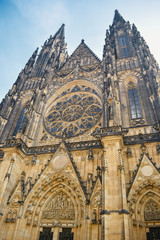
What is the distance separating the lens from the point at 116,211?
7.85 m

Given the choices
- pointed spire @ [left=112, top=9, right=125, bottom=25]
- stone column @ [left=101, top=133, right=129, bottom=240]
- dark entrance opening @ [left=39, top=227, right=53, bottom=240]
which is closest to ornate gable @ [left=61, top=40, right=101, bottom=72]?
pointed spire @ [left=112, top=9, right=125, bottom=25]

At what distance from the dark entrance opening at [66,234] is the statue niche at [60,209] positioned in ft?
1.62

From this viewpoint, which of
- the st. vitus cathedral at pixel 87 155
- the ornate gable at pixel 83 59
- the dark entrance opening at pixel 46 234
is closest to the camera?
the st. vitus cathedral at pixel 87 155

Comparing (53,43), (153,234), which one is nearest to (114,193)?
(153,234)

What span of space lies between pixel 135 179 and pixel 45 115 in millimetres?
9083

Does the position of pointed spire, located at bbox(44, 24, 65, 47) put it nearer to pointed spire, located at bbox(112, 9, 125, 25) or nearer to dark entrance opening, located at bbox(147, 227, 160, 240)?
pointed spire, located at bbox(112, 9, 125, 25)

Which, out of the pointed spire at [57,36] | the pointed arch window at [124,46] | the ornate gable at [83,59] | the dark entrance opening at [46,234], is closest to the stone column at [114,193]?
the dark entrance opening at [46,234]

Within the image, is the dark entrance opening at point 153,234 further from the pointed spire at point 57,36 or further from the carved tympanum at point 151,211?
the pointed spire at point 57,36

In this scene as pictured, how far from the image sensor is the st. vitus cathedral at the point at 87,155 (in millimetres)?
8664

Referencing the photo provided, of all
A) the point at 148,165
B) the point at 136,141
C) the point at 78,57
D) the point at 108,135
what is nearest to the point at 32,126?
the point at 108,135

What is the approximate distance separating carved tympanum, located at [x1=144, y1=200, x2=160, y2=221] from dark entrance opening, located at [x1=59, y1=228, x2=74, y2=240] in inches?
146

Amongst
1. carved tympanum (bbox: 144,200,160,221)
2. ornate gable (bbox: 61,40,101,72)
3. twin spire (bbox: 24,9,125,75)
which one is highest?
twin spire (bbox: 24,9,125,75)

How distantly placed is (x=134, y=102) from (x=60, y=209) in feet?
27.6

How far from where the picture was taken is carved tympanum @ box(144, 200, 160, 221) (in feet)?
27.8
